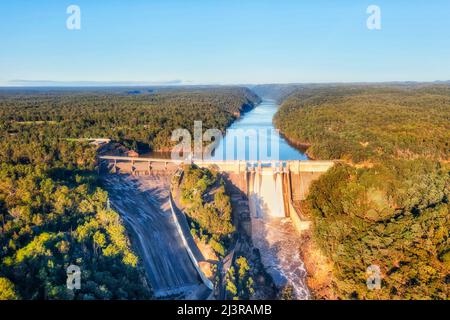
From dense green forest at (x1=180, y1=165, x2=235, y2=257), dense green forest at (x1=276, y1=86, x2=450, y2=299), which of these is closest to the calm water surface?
dense green forest at (x1=276, y1=86, x2=450, y2=299)

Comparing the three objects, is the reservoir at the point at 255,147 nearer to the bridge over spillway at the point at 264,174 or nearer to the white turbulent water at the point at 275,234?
the bridge over spillway at the point at 264,174

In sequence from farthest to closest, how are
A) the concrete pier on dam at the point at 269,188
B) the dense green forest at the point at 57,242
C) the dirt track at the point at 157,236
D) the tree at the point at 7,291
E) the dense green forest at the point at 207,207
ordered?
1. the concrete pier on dam at the point at 269,188
2. the dense green forest at the point at 207,207
3. the dirt track at the point at 157,236
4. the dense green forest at the point at 57,242
5. the tree at the point at 7,291

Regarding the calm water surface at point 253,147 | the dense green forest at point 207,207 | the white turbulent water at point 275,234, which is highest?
the calm water surface at point 253,147

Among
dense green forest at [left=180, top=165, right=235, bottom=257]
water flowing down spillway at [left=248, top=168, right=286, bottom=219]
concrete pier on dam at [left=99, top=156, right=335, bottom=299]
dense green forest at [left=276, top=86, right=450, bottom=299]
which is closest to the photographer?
dense green forest at [left=276, top=86, right=450, bottom=299]

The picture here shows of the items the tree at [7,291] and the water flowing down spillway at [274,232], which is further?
the water flowing down spillway at [274,232]

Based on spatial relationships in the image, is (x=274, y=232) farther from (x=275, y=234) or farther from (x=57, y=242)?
(x=57, y=242)

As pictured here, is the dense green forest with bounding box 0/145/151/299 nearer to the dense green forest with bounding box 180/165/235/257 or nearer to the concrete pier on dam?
the dense green forest with bounding box 180/165/235/257

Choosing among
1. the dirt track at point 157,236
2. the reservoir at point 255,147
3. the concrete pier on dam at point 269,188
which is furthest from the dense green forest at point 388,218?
the dirt track at point 157,236

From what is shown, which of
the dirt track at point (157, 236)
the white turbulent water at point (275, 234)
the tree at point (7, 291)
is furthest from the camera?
the white turbulent water at point (275, 234)

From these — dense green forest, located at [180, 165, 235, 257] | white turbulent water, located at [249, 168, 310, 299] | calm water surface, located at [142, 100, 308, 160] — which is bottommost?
white turbulent water, located at [249, 168, 310, 299]

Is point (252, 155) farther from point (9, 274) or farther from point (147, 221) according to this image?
point (9, 274)
